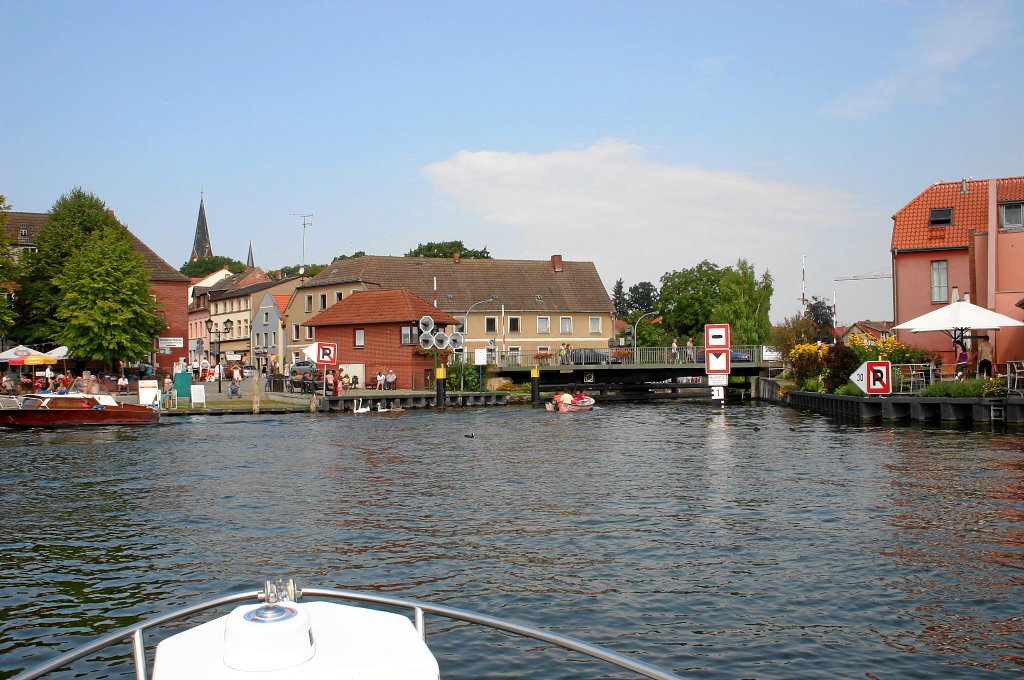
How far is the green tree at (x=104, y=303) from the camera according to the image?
6169cm

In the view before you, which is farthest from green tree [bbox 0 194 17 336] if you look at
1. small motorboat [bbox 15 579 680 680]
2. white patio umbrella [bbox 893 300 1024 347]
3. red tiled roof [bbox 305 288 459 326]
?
small motorboat [bbox 15 579 680 680]

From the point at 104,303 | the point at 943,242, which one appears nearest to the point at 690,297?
the point at 943,242

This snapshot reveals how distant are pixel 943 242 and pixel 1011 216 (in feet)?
21.0

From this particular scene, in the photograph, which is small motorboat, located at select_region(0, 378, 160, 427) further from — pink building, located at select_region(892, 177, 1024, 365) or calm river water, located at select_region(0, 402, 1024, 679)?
pink building, located at select_region(892, 177, 1024, 365)

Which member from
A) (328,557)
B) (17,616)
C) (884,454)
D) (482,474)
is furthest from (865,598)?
(884,454)

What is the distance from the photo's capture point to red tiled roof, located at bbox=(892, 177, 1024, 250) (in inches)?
1944

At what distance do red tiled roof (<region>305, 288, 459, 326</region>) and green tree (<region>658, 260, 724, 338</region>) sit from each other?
43558 mm

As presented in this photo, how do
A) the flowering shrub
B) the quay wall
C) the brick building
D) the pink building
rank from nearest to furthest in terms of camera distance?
the quay wall → the pink building → the flowering shrub → the brick building

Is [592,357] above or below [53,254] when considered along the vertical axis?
below

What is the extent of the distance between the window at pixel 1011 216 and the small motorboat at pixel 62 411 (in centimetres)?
3696

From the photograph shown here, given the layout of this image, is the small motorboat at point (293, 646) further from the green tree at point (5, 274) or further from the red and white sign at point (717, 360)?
the green tree at point (5, 274)

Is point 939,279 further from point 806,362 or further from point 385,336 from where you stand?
point 385,336

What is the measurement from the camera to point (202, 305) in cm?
12962

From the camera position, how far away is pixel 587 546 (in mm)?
15031
